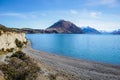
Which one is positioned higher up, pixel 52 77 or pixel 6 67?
pixel 6 67

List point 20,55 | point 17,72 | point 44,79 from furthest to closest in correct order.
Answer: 1. point 20,55
2. point 44,79
3. point 17,72

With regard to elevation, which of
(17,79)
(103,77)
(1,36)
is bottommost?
(103,77)

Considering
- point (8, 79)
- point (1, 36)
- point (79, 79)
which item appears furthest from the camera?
point (1, 36)

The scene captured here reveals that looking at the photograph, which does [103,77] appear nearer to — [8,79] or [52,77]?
[52,77]

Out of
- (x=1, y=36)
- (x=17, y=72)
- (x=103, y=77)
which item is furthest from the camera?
(x=1, y=36)

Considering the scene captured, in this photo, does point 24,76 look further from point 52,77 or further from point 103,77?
point 103,77

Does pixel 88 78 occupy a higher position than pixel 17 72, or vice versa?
pixel 17 72

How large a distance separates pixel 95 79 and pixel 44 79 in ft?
34.8

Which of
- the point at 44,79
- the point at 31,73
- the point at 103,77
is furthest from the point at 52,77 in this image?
the point at 103,77

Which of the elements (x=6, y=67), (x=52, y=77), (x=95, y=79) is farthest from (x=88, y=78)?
(x=6, y=67)

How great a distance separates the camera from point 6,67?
80.4 ft

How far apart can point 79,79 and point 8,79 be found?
42.2ft

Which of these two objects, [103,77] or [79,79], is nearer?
[79,79]

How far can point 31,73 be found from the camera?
22250 mm
